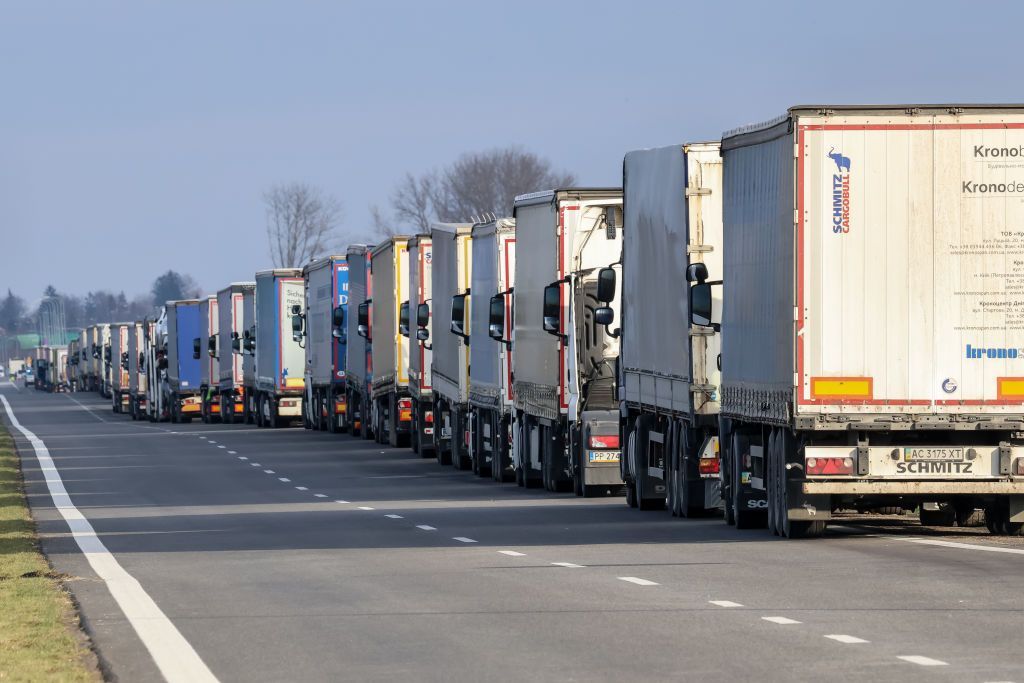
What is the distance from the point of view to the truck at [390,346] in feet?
151

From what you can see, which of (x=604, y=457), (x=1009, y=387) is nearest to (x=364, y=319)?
(x=604, y=457)

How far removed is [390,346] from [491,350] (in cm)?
1215

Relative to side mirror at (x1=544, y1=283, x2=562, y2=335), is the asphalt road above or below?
below

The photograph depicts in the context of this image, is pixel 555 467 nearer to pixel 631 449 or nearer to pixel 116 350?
pixel 631 449

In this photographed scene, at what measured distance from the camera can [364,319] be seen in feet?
163

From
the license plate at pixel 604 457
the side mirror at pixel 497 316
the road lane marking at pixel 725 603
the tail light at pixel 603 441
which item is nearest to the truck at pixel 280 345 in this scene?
the side mirror at pixel 497 316

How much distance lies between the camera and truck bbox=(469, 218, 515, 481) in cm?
3325

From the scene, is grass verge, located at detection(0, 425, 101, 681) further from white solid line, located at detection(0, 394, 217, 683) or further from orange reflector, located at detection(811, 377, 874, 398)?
orange reflector, located at detection(811, 377, 874, 398)

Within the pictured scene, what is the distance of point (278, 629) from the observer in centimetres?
1351

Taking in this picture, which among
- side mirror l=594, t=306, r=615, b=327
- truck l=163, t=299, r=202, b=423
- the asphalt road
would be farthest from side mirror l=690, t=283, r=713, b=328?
truck l=163, t=299, r=202, b=423

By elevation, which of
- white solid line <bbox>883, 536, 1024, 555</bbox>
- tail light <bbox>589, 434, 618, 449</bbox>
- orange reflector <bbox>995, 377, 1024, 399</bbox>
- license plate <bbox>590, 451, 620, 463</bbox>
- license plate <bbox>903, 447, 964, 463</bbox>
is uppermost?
orange reflector <bbox>995, 377, 1024, 399</bbox>

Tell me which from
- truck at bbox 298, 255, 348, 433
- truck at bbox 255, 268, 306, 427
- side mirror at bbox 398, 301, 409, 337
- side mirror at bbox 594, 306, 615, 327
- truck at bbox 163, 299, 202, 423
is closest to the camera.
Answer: side mirror at bbox 594, 306, 615, 327

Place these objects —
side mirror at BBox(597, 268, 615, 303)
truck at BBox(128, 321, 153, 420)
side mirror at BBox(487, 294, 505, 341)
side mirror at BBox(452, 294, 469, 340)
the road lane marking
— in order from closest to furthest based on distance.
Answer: the road lane marking < side mirror at BBox(597, 268, 615, 303) < side mirror at BBox(487, 294, 505, 341) < side mirror at BBox(452, 294, 469, 340) < truck at BBox(128, 321, 153, 420)

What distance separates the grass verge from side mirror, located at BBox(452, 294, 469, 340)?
14814 mm
